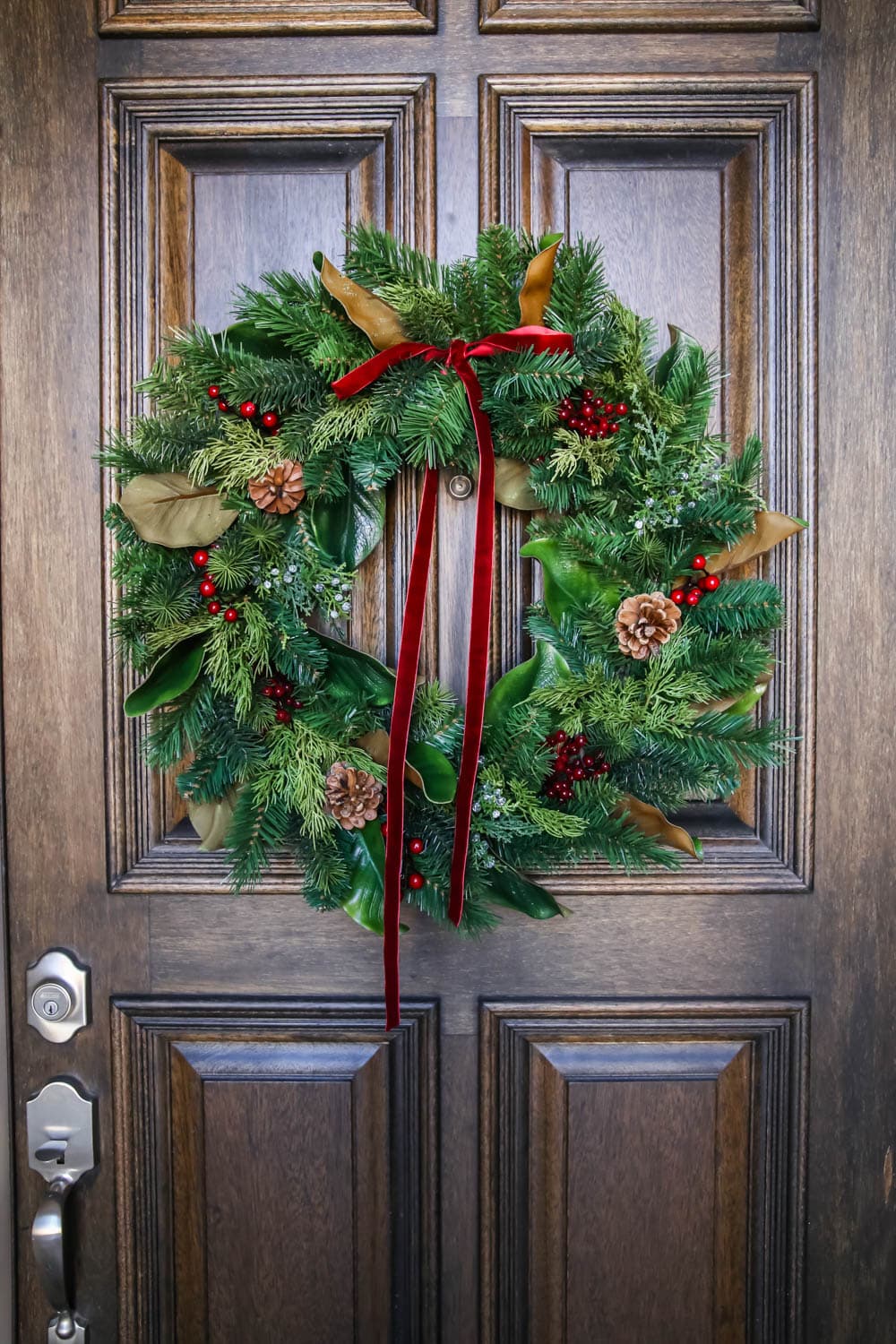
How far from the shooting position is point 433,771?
0.75 metres

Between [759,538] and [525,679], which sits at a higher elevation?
[759,538]

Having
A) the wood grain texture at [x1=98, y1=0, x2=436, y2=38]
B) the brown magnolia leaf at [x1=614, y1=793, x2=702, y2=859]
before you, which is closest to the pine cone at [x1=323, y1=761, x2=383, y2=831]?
the brown magnolia leaf at [x1=614, y1=793, x2=702, y2=859]

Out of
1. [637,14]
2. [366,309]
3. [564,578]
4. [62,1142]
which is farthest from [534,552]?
[62,1142]

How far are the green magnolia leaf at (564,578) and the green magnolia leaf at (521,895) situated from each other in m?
0.23

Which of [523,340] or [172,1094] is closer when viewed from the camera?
[523,340]

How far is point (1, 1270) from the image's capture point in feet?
2.86

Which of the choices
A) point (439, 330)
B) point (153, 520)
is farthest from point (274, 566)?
point (439, 330)

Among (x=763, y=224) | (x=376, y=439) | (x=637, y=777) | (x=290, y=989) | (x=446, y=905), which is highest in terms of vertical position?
(x=763, y=224)

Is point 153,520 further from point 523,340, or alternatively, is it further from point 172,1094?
point 172,1094

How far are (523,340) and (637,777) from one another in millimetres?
383

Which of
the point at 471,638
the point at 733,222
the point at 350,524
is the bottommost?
the point at 471,638

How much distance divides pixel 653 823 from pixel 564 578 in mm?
230

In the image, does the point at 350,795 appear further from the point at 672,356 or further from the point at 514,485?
the point at 672,356

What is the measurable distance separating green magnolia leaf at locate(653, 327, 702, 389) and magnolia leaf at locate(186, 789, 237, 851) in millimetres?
534
